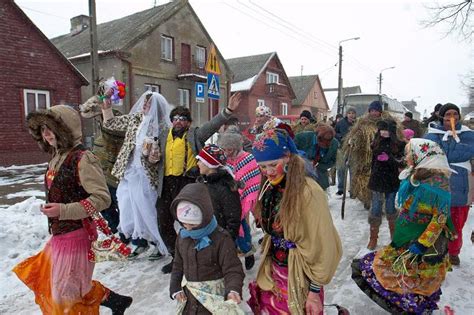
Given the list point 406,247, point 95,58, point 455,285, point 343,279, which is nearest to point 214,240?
point 406,247

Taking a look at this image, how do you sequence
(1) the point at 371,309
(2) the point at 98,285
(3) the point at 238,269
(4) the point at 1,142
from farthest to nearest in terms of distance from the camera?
1. (4) the point at 1,142
2. (1) the point at 371,309
3. (2) the point at 98,285
4. (3) the point at 238,269

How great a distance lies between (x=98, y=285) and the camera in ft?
9.02

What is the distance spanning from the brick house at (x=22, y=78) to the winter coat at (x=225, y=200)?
12537mm

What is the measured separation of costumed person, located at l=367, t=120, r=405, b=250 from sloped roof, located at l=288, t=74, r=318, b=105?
3221cm

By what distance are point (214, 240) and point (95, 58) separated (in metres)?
9.51

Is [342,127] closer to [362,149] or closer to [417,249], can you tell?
[362,149]

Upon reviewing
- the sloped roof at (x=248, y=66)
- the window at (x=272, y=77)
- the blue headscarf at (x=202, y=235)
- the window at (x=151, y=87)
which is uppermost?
the sloped roof at (x=248, y=66)

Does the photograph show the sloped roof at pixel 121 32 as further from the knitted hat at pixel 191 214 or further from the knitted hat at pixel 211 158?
the knitted hat at pixel 191 214

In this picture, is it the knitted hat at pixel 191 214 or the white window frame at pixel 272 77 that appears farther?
the white window frame at pixel 272 77

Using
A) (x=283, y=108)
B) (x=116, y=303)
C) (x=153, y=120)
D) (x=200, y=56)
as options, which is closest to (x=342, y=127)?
(x=153, y=120)

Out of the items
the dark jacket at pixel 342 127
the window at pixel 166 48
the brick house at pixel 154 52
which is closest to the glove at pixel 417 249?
the dark jacket at pixel 342 127

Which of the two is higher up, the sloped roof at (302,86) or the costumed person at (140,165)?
the sloped roof at (302,86)

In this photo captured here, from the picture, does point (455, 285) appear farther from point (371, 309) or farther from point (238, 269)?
Answer: point (238, 269)

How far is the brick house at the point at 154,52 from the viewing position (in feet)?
59.9
